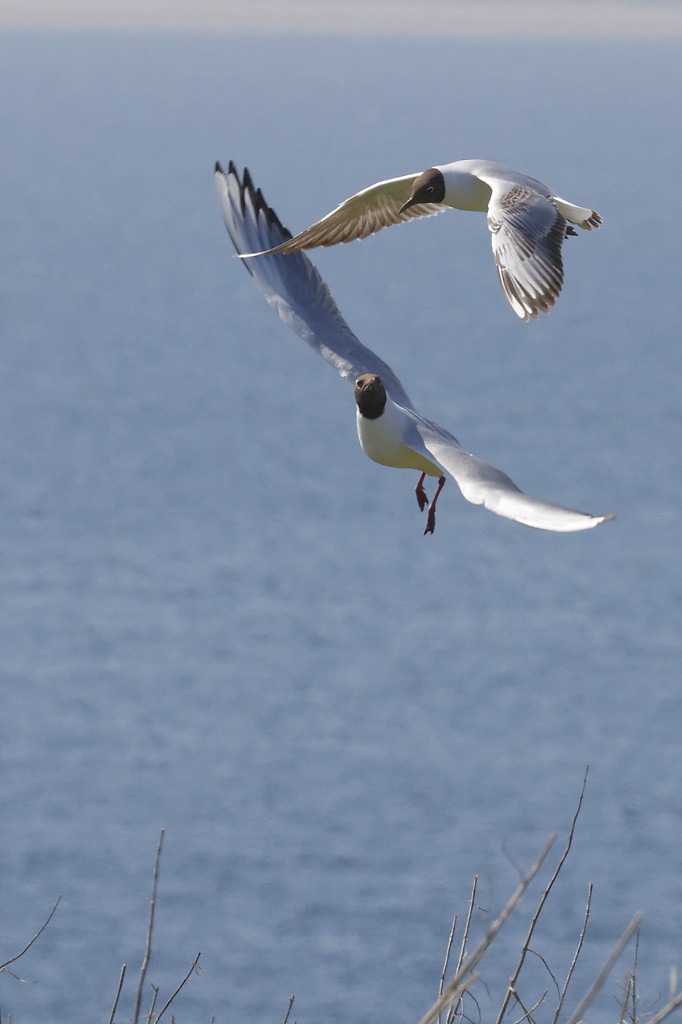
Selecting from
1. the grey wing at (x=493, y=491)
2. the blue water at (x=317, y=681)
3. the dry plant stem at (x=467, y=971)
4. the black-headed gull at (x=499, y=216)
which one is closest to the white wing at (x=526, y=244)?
the black-headed gull at (x=499, y=216)

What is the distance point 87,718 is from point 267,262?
355ft

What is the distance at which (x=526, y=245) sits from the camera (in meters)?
6.98

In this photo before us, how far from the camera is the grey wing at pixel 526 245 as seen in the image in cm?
672

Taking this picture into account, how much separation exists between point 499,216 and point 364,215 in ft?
4.29

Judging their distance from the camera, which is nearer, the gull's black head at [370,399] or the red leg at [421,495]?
the gull's black head at [370,399]

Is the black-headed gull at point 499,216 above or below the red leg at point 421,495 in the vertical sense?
above

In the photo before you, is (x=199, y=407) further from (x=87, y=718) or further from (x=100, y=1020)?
(x=100, y=1020)

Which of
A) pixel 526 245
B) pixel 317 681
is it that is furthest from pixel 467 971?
pixel 317 681

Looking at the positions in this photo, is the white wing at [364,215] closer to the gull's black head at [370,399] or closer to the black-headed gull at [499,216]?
the black-headed gull at [499,216]

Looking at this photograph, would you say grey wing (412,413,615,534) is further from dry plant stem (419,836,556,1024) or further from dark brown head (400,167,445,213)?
dark brown head (400,167,445,213)

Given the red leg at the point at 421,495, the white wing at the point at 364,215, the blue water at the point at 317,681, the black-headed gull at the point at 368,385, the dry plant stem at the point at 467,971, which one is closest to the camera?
the dry plant stem at the point at 467,971

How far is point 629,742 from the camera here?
11325 centimetres

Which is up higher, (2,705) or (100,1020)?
(2,705)

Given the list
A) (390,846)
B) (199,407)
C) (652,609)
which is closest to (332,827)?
(390,846)
